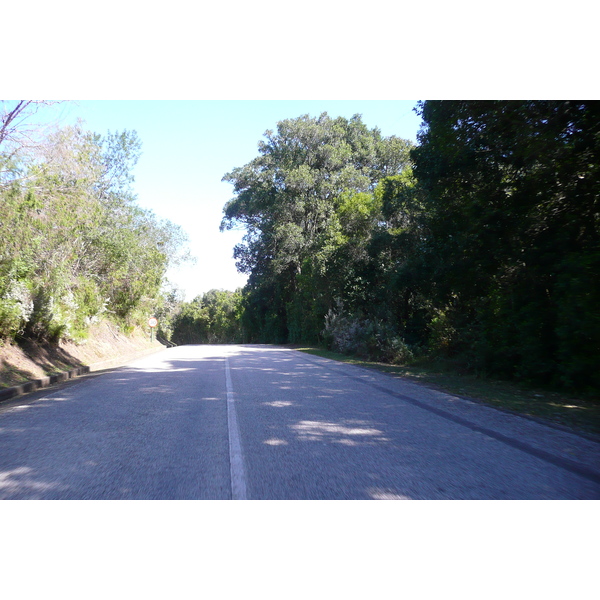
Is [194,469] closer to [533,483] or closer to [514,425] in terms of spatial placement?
[533,483]

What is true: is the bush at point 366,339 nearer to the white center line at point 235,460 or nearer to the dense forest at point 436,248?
the dense forest at point 436,248

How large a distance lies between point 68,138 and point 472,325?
41.1ft

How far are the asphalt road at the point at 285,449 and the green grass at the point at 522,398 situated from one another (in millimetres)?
617

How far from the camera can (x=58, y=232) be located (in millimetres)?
15922

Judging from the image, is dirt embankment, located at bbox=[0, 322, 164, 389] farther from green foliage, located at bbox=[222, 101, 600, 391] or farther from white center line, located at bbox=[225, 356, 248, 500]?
green foliage, located at bbox=[222, 101, 600, 391]

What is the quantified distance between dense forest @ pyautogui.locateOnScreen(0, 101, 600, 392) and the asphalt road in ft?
10.5

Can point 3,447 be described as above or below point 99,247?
below

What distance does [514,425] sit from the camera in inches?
284

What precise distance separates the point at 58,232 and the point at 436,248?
11.8 metres

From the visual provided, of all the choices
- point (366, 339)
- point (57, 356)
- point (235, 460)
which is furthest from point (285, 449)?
point (366, 339)

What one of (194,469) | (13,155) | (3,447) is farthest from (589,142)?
(13,155)

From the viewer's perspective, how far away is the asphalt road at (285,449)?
451cm

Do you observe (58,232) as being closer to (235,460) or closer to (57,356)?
(57,356)

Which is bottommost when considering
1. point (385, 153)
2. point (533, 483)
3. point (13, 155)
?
point (533, 483)
